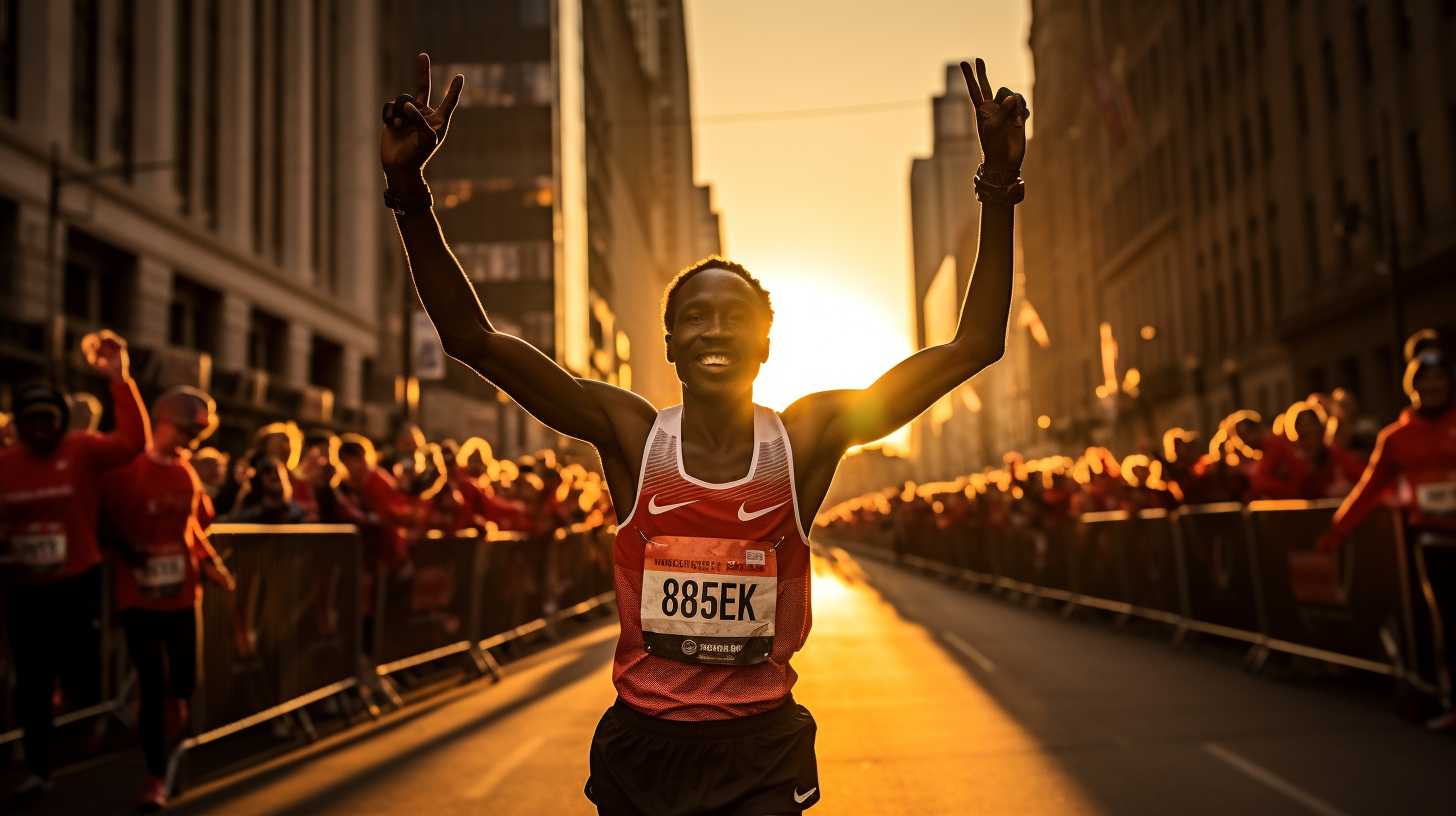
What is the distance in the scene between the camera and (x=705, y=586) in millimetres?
3309

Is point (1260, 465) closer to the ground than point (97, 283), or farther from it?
closer to the ground

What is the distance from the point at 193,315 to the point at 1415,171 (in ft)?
94.4

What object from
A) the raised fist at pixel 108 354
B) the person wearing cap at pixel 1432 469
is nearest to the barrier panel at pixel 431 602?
the raised fist at pixel 108 354

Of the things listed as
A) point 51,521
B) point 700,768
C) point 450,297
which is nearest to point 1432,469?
point 700,768

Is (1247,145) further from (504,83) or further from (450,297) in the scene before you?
(450,297)

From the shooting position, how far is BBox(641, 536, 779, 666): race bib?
331cm

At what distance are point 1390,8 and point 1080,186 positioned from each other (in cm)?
4374

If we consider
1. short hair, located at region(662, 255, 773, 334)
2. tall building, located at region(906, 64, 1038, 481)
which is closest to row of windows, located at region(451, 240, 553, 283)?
tall building, located at region(906, 64, 1038, 481)

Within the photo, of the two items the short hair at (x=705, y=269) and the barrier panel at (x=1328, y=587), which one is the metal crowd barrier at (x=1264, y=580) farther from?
the short hair at (x=705, y=269)

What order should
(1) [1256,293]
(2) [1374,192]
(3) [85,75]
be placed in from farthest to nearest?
1. (1) [1256,293]
2. (2) [1374,192]
3. (3) [85,75]

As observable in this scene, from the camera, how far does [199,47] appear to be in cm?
3969

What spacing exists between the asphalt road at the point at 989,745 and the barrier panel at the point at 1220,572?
1.15 feet

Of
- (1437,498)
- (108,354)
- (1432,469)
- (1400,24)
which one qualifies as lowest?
(1437,498)

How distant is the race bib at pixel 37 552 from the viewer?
8266 millimetres
